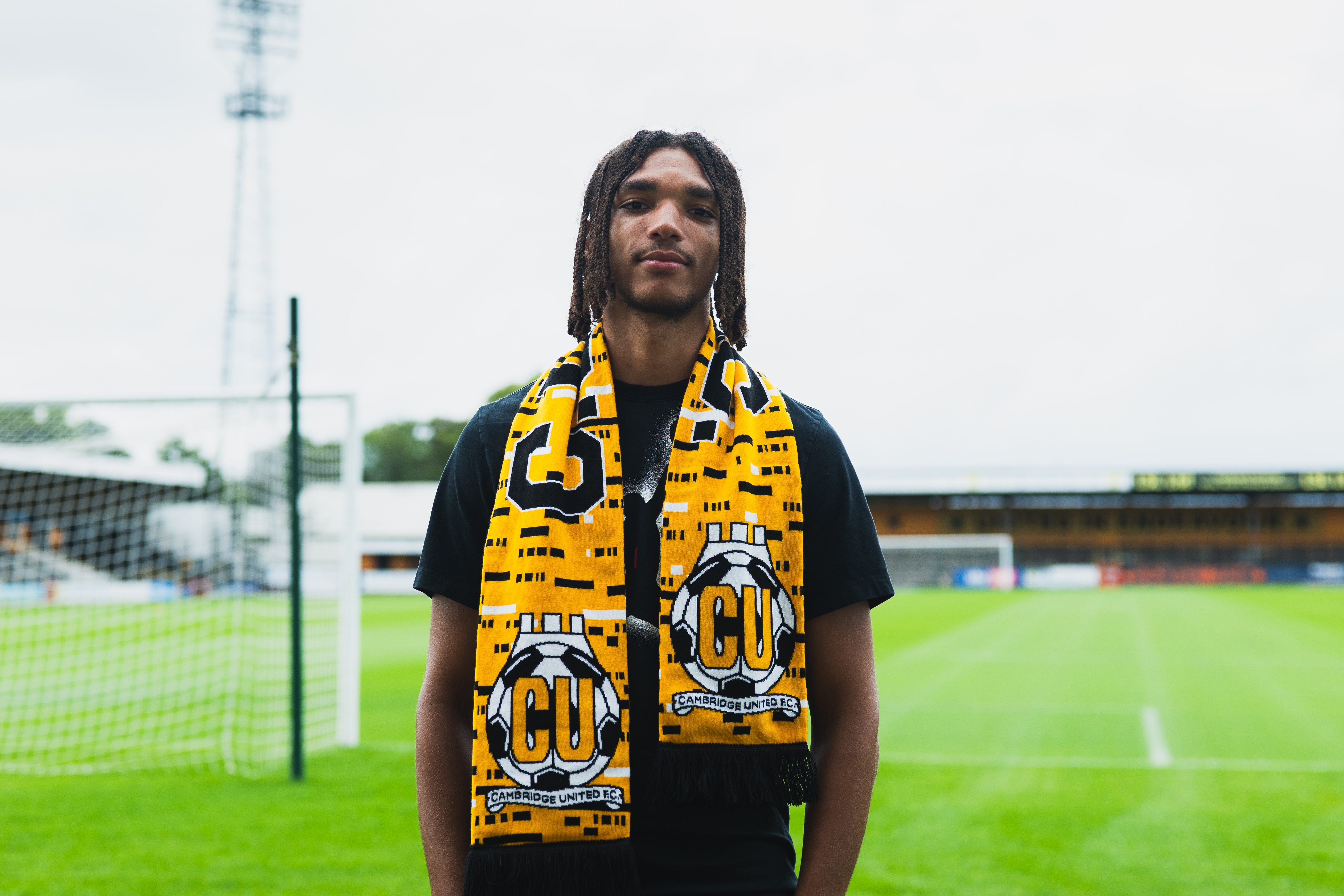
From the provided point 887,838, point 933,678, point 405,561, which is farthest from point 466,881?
point 405,561

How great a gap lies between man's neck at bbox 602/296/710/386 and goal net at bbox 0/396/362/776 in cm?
575

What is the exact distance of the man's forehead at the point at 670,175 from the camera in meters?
1.70

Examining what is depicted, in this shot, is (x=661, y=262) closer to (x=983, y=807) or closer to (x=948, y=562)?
(x=983, y=807)

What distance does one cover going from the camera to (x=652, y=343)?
1712 mm

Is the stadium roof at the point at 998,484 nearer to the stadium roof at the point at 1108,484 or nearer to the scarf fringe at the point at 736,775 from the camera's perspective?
the stadium roof at the point at 1108,484

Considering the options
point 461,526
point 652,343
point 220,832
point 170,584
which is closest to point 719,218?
point 652,343

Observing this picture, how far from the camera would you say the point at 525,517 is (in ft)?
5.36

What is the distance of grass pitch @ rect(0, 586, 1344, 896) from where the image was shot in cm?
480

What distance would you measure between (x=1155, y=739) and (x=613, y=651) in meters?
8.02

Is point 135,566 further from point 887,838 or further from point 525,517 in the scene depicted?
point 525,517

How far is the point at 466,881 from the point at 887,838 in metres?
4.35

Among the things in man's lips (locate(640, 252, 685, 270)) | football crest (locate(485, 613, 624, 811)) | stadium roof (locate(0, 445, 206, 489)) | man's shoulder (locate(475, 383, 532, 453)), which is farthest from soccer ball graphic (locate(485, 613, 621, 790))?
stadium roof (locate(0, 445, 206, 489))

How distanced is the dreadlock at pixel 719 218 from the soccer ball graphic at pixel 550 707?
56 centimetres

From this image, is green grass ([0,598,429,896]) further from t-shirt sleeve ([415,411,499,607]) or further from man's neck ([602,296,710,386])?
man's neck ([602,296,710,386])
